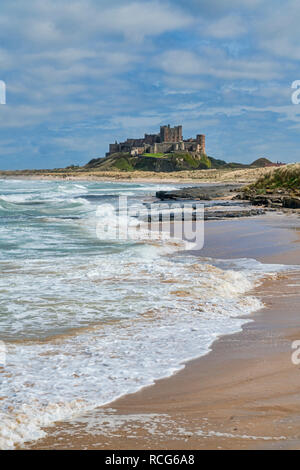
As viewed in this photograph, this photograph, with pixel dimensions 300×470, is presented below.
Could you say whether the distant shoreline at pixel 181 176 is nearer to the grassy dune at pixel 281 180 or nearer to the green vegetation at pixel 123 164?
the green vegetation at pixel 123 164

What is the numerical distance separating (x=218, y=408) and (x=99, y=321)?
2.57 meters

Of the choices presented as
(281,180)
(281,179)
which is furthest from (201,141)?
(281,180)

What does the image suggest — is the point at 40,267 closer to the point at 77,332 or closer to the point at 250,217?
the point at 77,332

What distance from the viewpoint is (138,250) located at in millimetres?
11070

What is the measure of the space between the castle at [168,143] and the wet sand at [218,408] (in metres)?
149

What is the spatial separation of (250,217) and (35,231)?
8566 millimetres

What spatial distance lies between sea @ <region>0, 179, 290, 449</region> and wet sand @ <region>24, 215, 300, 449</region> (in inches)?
6.9

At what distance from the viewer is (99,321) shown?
218 inches

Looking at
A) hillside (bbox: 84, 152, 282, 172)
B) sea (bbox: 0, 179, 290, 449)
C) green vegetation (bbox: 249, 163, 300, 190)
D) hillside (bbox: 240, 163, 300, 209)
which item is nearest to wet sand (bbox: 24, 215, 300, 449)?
sea (bbox: 0, 179, 290, 449)

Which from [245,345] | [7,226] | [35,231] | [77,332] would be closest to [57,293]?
[77,332]

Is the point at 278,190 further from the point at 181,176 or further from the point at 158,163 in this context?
the point at 158,163

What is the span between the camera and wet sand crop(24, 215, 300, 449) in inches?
110

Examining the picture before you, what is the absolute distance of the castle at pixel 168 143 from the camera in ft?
506

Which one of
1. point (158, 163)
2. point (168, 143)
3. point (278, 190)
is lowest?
point (278, 190)
